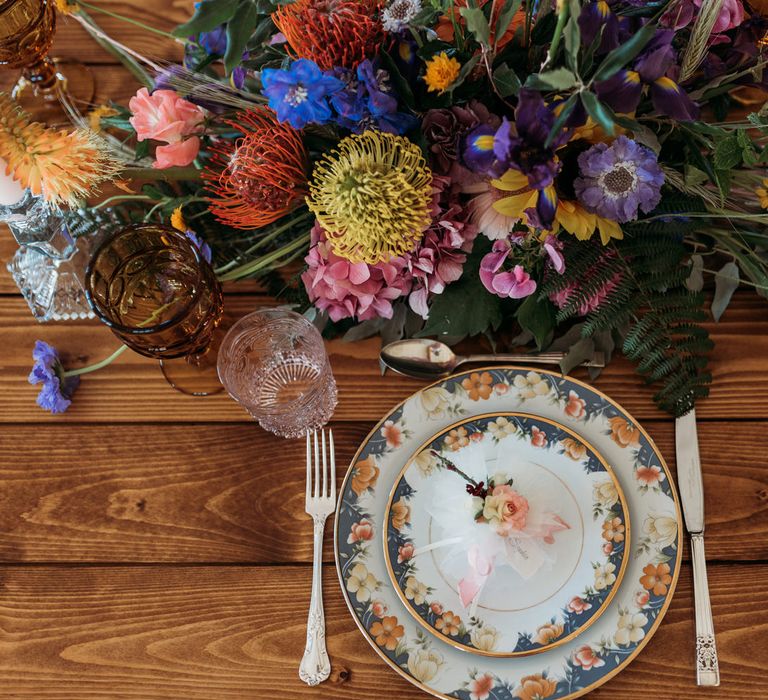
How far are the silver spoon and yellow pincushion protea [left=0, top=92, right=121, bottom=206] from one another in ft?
1.10

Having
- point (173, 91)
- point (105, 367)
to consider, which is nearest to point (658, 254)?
point (173, 91)

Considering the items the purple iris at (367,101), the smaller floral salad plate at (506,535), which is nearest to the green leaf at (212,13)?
the purple iris at (367,101)

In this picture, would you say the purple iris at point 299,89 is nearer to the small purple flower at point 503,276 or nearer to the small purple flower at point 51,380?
the small purple flower at point 503,276

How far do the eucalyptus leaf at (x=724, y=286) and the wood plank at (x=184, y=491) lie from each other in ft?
0.41

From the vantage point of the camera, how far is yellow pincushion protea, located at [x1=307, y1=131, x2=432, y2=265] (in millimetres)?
608

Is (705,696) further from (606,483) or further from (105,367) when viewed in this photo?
(105,367)

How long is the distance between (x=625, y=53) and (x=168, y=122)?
399 millimetres

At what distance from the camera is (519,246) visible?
0.68m

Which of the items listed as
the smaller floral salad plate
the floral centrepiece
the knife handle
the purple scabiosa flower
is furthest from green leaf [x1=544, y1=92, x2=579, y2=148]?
the knife handle

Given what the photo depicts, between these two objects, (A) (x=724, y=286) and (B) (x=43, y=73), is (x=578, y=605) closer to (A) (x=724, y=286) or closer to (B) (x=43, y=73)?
(A) (x=724, y=286)

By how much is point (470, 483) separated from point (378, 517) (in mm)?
98

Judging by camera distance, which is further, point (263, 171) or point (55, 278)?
point (55, 278)

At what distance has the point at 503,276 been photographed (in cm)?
68

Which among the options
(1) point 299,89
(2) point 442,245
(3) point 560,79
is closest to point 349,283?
(2) point 442,245
